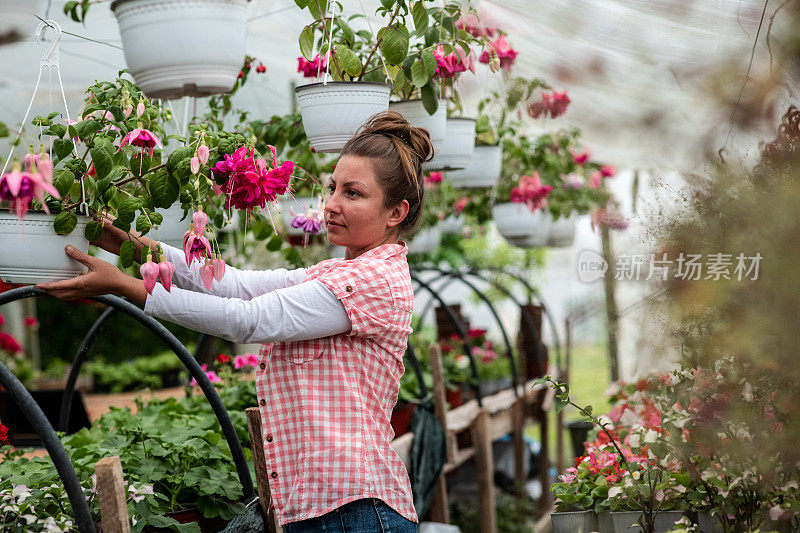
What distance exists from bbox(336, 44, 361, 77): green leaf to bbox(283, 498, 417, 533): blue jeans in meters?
0.99

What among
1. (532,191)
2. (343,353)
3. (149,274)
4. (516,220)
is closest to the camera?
(149,274)

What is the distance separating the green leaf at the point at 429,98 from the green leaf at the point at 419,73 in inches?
2.6

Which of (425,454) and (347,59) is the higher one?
(347,59)

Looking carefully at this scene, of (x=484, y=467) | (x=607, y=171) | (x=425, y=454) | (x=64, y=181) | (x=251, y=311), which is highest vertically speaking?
(x=64, y=181)

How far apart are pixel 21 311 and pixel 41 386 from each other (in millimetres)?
1231

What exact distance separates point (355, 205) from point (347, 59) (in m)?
0.57

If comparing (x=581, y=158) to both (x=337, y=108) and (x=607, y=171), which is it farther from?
(x=337, y=108)

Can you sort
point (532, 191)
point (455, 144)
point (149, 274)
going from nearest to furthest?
point (149, 274)
point (455, 144)
point (532, 191)

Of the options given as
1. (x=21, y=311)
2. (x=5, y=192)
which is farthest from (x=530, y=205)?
(x=21, y=311)

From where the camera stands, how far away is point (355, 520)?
1398mm

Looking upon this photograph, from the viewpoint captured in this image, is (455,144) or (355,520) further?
(455,144)

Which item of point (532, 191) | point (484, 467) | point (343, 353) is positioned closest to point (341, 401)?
point (343, 353)

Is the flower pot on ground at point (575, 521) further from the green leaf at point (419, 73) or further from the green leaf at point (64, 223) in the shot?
the green leaf at point (64, 223)

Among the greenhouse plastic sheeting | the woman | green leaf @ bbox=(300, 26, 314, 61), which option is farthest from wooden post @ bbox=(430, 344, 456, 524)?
the woman
